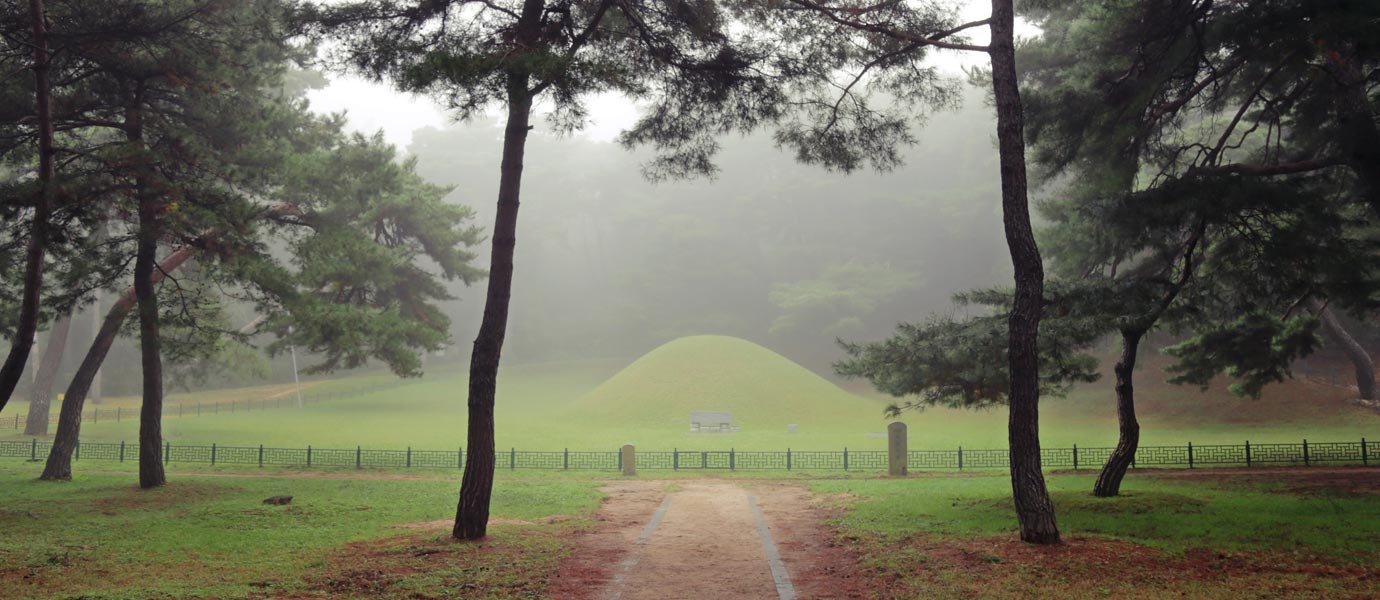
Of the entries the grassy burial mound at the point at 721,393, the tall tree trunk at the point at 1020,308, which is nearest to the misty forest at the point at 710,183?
the tall tree trunk at the point at 1020,308

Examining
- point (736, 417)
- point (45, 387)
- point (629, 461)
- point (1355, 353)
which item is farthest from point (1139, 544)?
point (45, 387)

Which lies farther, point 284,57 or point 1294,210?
point 284,57

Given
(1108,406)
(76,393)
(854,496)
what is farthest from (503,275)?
(1108,406)

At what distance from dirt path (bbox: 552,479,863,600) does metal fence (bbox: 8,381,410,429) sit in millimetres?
32676

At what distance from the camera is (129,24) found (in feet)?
43.1

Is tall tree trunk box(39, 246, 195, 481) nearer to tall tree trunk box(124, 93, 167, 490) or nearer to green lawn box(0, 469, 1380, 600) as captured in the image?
tall tree trunk box(124, 93, 167, 490)

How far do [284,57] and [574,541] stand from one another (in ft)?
41.9

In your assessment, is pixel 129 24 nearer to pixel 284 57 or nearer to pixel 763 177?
pixel 284 57

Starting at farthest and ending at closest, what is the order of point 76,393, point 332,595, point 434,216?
point 434,216 < point 76,393 < point 332,595

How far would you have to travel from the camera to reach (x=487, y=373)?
10953mm

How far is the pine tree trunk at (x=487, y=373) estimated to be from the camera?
10758 millimetres

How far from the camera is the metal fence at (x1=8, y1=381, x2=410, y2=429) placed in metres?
37.9

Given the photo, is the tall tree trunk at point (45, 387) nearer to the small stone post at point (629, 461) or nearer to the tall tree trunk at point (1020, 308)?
the small stone post at point (629, 461)

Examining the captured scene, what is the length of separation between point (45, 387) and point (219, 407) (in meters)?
12.3
